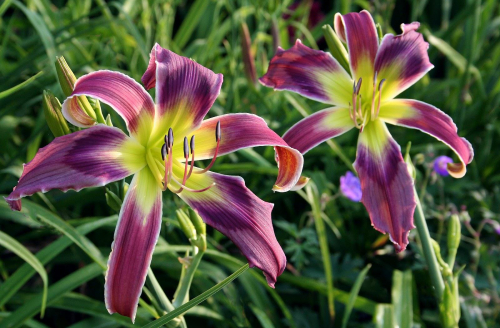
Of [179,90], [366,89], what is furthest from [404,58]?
[179,90]

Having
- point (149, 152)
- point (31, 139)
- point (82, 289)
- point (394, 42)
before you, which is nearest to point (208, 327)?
point (82, 289)

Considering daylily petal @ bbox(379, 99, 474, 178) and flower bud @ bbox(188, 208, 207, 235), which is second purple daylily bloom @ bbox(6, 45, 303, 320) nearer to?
flower bud @ bbox(188, 208, 207, 235)

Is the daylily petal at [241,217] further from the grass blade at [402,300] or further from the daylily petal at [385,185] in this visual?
the grass blade at [402,300]

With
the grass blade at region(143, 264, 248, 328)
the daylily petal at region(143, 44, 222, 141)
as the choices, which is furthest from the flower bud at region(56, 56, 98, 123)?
the grass blade at region(143, 264, 248, 328)

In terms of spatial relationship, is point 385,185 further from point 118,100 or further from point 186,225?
point 118,100

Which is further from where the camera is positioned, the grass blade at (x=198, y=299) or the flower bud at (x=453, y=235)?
the flower bud at (x=453, y=235)

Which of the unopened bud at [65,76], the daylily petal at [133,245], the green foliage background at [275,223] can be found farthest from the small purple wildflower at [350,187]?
the unopened bud at [65,76]

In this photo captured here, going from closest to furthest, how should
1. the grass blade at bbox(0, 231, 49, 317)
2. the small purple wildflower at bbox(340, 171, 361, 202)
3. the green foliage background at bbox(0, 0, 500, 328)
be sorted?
1. the grass blade at bbox(0, 231, 49, 317)
2. the green foliage background at bbox(0, 0, 500, 328)
3. the small purple wildflower at bbox(340, 171, 361, 202)
